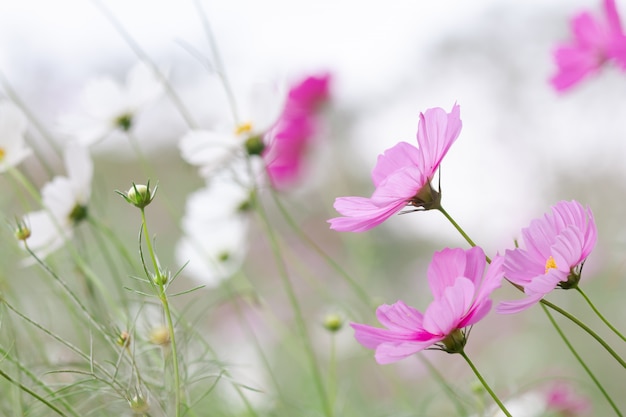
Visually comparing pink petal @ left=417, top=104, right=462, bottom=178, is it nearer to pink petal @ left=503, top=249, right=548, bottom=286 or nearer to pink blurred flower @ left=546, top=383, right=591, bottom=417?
pink petal @ left=503, top=249, right=548, bottom=286

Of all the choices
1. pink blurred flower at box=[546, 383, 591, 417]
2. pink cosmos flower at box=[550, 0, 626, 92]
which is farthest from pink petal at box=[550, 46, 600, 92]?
pink blurred flower at box=[546, 383, 591, 417]

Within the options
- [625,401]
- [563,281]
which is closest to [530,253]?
[563,281]

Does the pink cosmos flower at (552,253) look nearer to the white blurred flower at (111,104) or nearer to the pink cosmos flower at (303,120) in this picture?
the white blurred flower at (111,104)

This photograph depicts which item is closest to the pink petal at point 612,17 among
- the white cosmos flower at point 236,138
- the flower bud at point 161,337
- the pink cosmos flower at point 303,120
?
the white cosmos flower at point 236,138

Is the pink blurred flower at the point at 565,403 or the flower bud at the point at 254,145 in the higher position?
the flower bud at the point at 254,145

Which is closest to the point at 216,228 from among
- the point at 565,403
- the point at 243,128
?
the point at 243,128

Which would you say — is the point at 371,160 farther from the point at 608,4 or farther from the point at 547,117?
the point at 608,4
